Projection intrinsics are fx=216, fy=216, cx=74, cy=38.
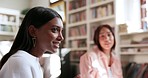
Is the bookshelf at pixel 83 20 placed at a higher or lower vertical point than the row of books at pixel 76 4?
lower

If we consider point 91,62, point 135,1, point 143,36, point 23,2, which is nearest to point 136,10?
point 135,1

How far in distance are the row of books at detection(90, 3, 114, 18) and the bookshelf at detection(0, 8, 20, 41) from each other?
6.19 ft

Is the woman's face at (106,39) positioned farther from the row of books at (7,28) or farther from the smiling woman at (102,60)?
the row of books at (7,28)

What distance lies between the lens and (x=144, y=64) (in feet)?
8.53

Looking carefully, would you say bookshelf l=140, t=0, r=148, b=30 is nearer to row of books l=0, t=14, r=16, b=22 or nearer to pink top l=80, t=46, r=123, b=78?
pink top l=80, t=46, r=123, b=78

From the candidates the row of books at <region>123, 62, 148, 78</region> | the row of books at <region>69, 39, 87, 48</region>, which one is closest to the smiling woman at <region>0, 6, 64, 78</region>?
the row of books at <region>123, 62, 148, 78</region>

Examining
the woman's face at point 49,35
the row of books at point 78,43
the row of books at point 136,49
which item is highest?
the woman's face at point 49,35

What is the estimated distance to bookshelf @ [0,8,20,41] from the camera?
443cm

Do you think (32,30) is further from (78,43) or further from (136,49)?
(78,43)

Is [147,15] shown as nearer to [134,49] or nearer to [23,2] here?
[134,49]

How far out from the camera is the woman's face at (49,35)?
88 cm

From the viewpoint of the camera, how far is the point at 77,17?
380 centimetres

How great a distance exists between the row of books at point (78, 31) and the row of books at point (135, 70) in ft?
3.59

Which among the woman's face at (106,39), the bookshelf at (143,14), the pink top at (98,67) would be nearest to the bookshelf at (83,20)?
the bookshelf at (143,14)
